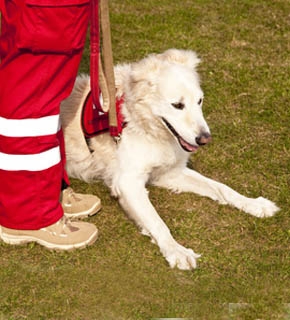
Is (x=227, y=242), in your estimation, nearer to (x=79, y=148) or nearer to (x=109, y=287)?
(x=109, y=287)

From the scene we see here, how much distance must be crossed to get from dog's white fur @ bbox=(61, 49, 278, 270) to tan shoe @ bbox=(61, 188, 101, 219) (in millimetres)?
180

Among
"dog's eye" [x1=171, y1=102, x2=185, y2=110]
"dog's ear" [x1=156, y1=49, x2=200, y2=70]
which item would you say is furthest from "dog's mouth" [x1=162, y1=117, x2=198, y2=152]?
"dog's ear" [x1=156, y1=49, x2=200, y2=70]

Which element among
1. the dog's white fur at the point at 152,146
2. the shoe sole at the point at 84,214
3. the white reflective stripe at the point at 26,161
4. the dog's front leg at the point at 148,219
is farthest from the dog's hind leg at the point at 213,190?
the white reflective stripe at the point at 26,161

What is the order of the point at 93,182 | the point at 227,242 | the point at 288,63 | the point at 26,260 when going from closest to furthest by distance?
the point at 26,260
the point at 227,242
the point at 93,182
the point at 288,63

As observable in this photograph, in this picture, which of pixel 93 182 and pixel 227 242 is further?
pixel 93 182

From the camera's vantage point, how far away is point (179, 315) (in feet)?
11.6

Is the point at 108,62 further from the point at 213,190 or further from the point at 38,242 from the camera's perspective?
the point at 213,190

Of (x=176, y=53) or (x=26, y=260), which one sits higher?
(x=176, y=53)

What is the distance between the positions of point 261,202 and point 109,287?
1374mm

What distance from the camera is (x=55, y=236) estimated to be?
155 inches

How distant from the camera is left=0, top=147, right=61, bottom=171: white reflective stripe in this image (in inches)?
144

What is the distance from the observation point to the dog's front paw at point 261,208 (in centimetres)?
445

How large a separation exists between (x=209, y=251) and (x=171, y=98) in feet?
3.32

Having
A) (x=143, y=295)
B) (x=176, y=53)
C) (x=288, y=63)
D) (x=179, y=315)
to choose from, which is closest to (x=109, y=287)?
(x=143, y=295)
